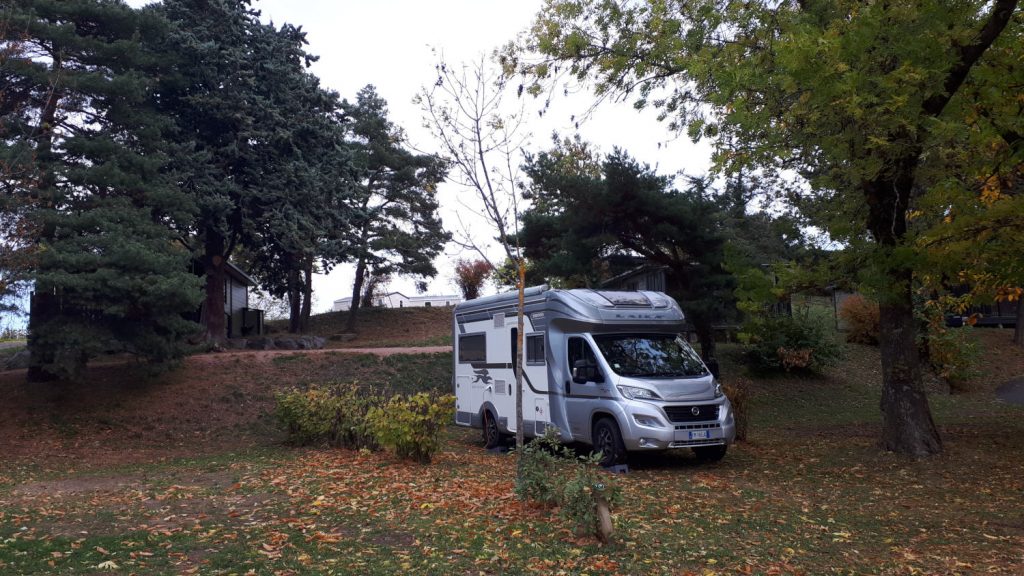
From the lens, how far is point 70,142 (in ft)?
54.9

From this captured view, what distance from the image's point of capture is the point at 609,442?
A: 34.4 feet

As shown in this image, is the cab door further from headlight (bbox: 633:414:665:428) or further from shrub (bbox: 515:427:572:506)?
shrub (bbox: 515:427:572:506)

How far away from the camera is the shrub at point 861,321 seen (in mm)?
25047

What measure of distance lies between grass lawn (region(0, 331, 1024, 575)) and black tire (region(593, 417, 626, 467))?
1.24ft

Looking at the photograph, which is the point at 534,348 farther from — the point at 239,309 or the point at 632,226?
the point at 239,309

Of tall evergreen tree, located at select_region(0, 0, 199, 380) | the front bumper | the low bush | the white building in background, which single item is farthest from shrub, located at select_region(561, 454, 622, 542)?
the white building in background

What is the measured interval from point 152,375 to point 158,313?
1990 millimetres

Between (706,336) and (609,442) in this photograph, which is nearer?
(609,442)

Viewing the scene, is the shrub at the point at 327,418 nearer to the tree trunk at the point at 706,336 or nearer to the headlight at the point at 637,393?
the headlight at the point at 637,393

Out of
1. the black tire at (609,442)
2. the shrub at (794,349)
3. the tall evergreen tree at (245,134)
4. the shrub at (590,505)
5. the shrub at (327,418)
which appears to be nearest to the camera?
the shrub at (590,505)

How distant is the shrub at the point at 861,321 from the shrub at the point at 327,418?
18213 mm

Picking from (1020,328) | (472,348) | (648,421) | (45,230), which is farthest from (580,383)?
(1020,328)

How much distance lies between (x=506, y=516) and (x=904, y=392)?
663cm

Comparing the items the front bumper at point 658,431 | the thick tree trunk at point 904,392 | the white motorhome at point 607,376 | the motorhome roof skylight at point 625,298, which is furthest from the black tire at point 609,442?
the thick tree trunk at point 904,392
